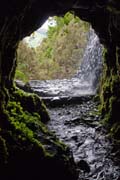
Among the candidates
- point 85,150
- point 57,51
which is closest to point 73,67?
point 57,51

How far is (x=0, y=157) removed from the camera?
5.22 metres

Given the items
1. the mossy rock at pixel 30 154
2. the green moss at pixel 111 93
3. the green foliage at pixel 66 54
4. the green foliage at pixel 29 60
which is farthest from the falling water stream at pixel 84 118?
the green foliage at pixel 66 54

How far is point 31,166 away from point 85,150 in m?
2.46

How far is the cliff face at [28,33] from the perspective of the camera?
563cm

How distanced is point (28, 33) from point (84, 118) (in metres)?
3.38

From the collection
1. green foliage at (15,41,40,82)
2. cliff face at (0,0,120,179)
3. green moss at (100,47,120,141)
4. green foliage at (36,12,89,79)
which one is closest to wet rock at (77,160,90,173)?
cliff face at (0,0,120,179)

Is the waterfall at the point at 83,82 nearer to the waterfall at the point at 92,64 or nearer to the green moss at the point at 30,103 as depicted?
the waterfall at the point at 92,64

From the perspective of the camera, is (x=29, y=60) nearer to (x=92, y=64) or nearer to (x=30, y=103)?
(x=92, y=64)

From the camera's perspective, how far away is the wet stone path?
22.6ft

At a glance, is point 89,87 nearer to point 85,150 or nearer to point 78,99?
point 78,99

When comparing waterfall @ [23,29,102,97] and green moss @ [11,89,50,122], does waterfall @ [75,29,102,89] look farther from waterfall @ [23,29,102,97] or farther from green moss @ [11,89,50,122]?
green moss @ [11,89,50,122]

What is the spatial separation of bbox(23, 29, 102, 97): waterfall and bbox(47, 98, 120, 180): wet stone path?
3.58ft

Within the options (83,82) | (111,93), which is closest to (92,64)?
(83,82)

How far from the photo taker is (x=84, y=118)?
9938mm
